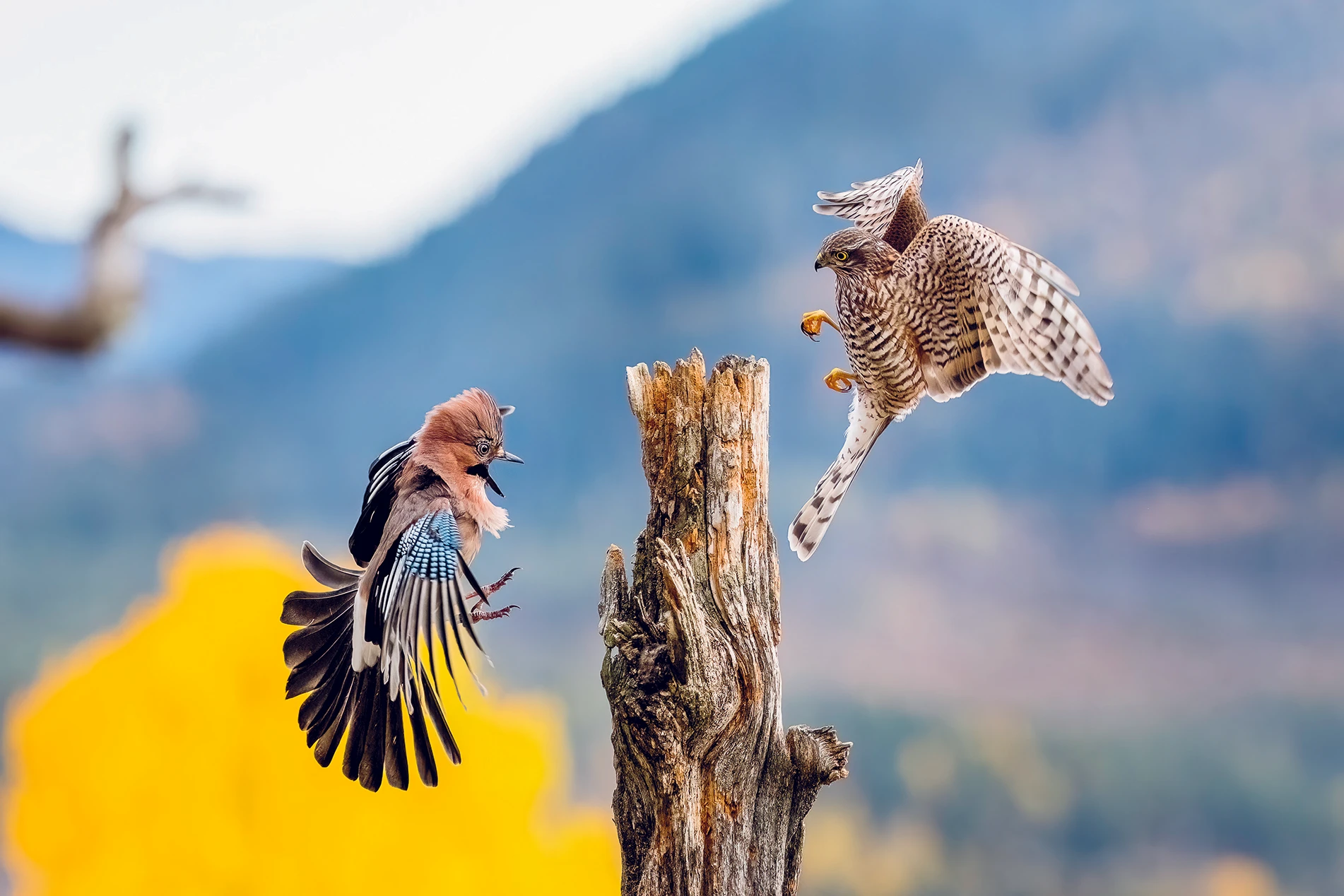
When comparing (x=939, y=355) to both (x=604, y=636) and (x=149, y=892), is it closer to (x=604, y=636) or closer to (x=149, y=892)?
(x=604, y=636)

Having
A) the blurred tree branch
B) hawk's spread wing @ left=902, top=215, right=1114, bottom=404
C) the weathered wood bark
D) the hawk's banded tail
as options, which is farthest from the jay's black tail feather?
hawk's spread wing @ left=902, top=215, right=1114, bottom=404

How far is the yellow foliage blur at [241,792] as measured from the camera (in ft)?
28.5

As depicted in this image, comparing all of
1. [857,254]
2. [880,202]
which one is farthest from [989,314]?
[880,202]

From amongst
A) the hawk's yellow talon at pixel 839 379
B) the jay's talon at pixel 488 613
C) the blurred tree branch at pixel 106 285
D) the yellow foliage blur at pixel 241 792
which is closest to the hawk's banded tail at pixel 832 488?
the hawk's yellow talon at pixel 839 379

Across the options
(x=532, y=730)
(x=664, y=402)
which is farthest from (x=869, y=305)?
(x=532, y=730)

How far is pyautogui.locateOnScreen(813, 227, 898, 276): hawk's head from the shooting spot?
3922mm

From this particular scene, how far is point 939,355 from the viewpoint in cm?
396

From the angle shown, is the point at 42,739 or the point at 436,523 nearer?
the point at 436,523

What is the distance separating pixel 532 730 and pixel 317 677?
22.0 ft

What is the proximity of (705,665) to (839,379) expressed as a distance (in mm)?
1291

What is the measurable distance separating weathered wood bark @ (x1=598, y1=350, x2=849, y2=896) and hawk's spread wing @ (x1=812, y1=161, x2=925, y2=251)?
2.96 ft

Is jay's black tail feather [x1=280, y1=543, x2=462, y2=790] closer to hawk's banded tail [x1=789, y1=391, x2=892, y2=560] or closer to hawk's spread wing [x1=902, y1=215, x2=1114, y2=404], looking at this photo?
hawk's banded tail [x1=789, y1=391, x2=892, y2=560]

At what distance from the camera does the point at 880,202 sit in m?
4.29

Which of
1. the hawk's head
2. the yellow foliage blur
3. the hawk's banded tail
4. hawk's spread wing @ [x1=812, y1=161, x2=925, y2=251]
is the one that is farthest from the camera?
the yellow foliage blur
